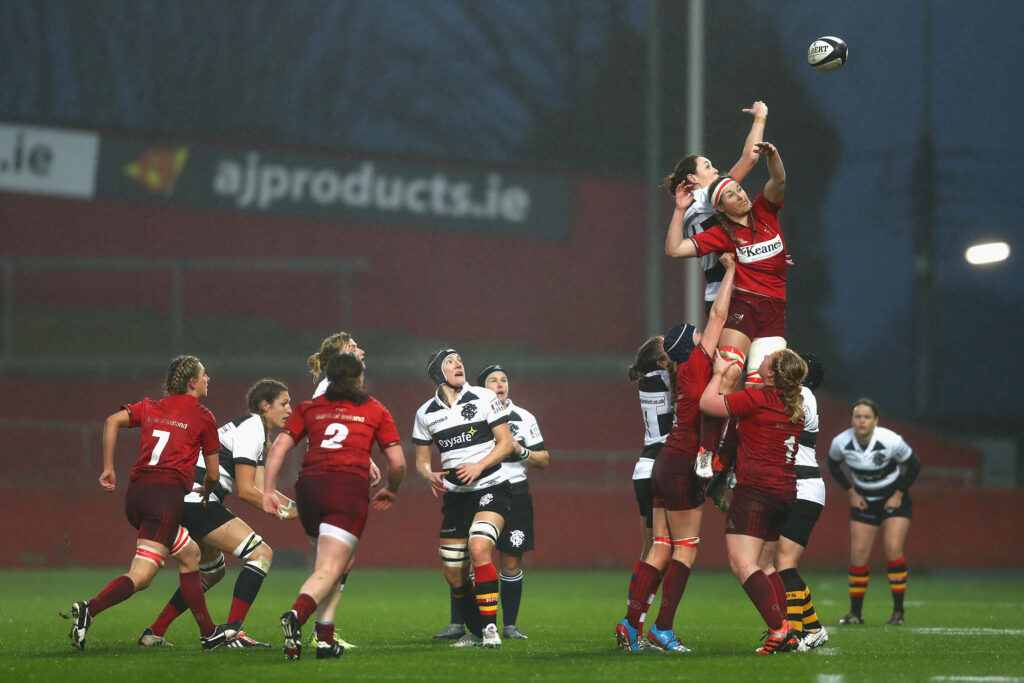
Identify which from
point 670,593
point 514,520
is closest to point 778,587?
point 670,593

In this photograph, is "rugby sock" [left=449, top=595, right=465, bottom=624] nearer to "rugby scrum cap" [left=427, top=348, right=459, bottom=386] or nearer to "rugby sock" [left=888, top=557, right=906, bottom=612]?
"rugby scrum cap" [left=427, top=348, right=459, bottom=386]

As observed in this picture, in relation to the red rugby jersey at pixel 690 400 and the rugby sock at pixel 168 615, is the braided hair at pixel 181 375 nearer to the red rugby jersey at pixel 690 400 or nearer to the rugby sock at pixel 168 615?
the rugby sock at pixel 168 615

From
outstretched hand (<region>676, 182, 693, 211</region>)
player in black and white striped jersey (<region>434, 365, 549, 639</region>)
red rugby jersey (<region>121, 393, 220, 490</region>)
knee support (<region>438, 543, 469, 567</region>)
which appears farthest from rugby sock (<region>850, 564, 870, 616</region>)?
red rugby jersey (<region>121, 393, 220, 490</region>)

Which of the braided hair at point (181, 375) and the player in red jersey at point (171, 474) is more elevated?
the braided hair at point (181, 375)

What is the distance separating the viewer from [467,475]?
Result: 8258mm

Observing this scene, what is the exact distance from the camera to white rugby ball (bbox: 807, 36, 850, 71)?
8.68 meters

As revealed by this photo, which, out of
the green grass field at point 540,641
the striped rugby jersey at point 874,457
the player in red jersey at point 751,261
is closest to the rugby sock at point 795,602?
the green grass field at point 540,641

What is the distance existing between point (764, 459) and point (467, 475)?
1878mm

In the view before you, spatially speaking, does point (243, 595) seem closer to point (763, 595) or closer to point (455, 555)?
point (455, 555)

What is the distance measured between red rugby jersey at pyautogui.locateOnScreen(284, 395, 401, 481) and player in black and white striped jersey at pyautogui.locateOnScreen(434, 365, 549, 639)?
1731 mm

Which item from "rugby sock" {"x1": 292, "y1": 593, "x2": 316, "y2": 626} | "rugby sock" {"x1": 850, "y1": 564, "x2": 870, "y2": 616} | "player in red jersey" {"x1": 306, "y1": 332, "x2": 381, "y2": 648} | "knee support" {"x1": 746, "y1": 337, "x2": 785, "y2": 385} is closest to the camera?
"rugby sock" {"x1": 292, "y1": 593, "x2": 316, "y2": 626}

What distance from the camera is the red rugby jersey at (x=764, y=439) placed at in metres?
7.80

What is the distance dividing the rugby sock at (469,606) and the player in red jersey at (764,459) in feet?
6.40

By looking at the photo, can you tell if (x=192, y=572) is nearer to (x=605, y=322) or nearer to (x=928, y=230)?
(x=605, y=322)
